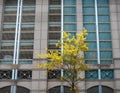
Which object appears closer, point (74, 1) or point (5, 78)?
point (5, 78)

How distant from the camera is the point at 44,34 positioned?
147 ft

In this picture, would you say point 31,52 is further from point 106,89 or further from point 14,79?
point 106,89

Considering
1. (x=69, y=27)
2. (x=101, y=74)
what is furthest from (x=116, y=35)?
(x=69, y=27)

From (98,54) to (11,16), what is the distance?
15451 mm

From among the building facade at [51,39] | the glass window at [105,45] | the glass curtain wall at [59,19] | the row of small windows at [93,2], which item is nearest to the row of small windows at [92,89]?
the building facade at [51,39]

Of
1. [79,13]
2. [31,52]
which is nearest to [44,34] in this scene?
[31,52]

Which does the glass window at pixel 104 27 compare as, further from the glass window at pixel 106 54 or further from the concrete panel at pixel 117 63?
the concrete panel at pixel 117 63

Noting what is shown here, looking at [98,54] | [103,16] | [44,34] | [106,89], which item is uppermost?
[103,16]

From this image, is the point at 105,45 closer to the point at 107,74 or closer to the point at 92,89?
the point at 107,74

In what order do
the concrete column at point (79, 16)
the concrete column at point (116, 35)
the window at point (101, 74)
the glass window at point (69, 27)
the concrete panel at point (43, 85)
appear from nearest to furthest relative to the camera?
the concrete panel at point (43, 85)
the concrete column at point (116, 35)
the window at point (101, 74)
the concrete column at point (79, 16)
the glass window at point (69, 27)

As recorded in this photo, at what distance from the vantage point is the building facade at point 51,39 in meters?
42.3

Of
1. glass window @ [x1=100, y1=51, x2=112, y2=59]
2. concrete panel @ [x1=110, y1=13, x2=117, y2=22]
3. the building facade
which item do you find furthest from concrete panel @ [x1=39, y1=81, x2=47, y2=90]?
concrete panel @ [x1=110, y1=13, x2=117, y2=22]

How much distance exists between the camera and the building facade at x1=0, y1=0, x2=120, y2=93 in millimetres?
→ 42344

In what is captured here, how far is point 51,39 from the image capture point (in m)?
45.4
